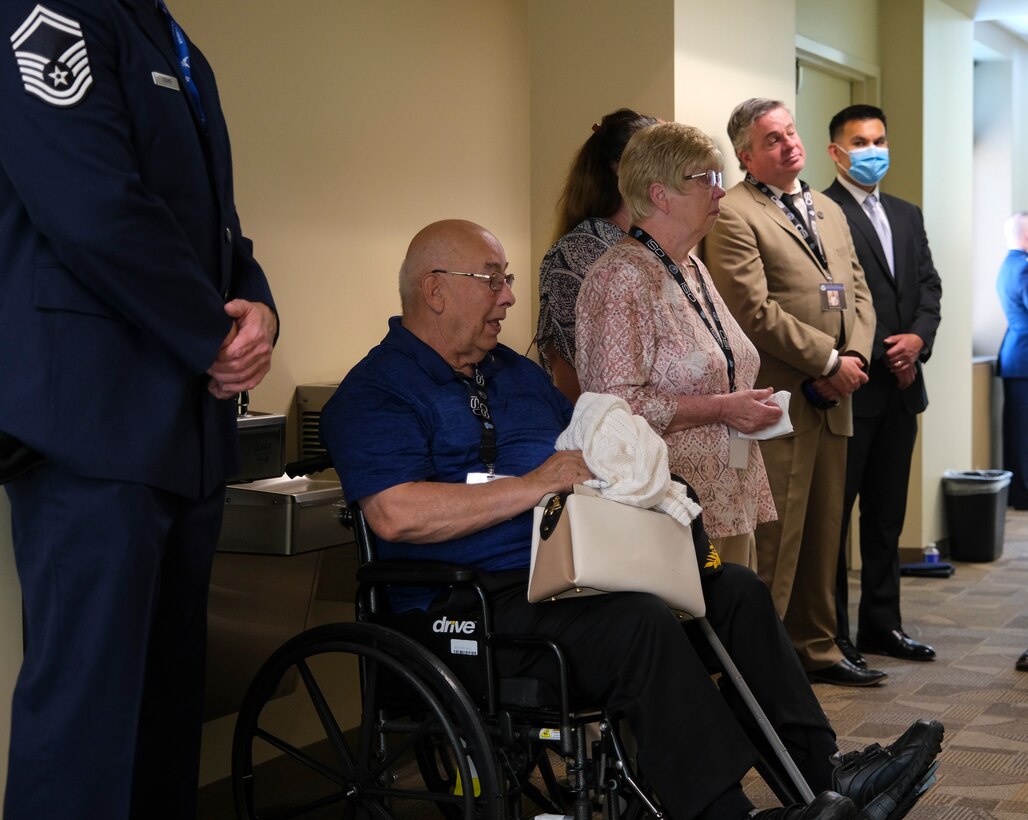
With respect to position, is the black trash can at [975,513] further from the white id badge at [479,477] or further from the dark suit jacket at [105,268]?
the dark suit jacket at [105,268]

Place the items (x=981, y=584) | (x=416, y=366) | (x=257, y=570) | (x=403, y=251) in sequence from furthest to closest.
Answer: (x=981, y=584), (x=403, y=251), (x=257, y=570), (x=416, y=366)

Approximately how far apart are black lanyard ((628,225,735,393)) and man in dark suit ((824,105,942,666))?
5.11 feet

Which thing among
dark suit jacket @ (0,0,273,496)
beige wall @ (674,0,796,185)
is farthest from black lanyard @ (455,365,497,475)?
beige wall @ (674,0,796,185)

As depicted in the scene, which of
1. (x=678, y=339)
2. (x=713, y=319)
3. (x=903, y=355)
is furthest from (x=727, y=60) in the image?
(x=678, y=339)

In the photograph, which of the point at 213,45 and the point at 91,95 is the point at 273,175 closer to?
the point at 213,45

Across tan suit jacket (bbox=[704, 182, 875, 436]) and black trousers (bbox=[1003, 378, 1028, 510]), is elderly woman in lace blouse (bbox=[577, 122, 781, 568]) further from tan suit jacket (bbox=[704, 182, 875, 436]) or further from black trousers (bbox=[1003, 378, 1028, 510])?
black trousers (bbox=[1003, 378, 1028, 510])

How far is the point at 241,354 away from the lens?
6.20 feet

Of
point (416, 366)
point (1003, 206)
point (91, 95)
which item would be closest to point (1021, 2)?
point (1003, 206)

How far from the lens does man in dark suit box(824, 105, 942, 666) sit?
4359mm

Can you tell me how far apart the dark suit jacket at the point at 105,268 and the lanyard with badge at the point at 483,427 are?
0.65m

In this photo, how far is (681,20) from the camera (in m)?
3.93

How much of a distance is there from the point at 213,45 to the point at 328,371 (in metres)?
0.87

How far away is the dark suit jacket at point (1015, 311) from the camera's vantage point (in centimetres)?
709

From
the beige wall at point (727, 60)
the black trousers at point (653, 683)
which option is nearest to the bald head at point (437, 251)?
the black trousers at point (653, 683)
